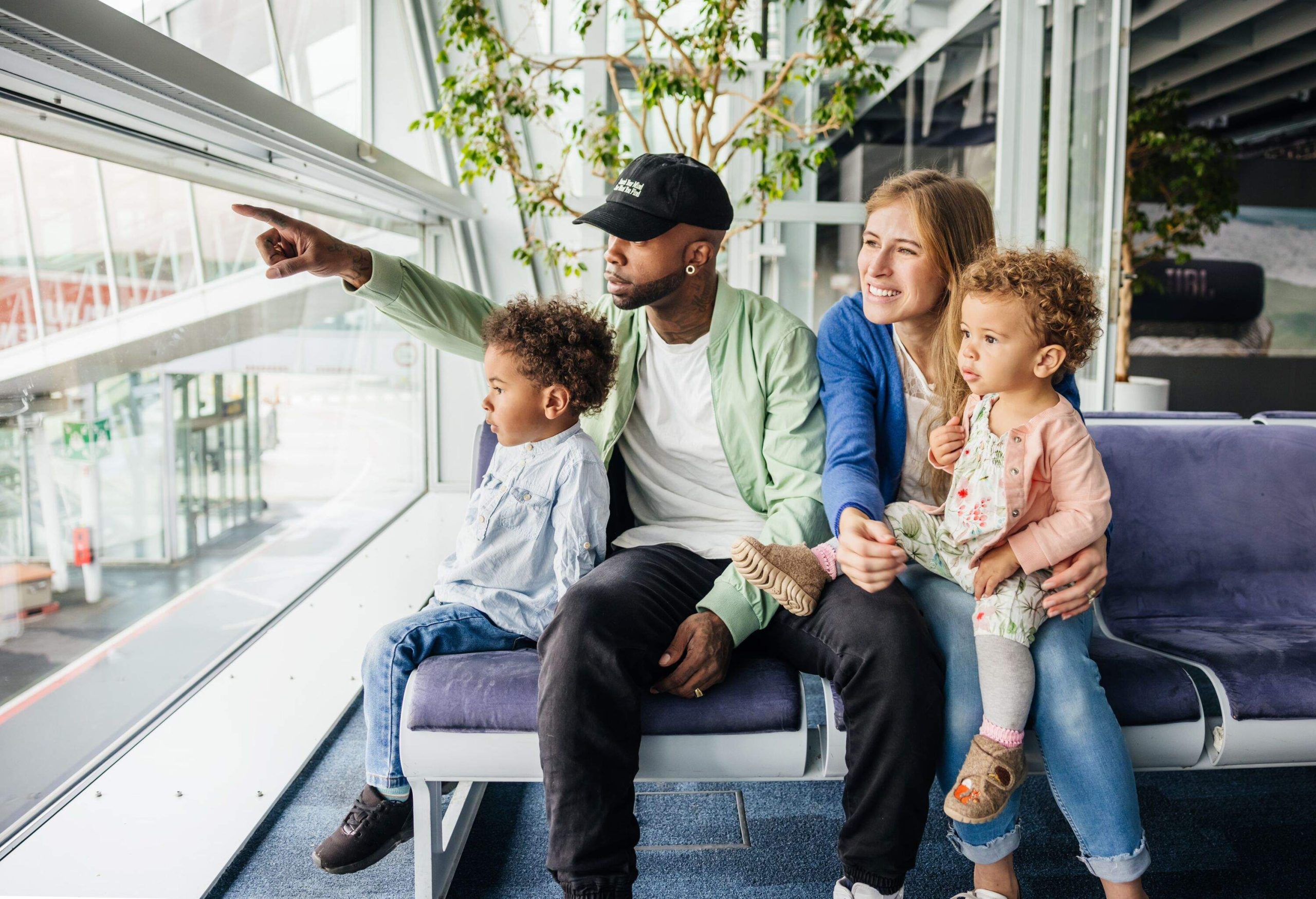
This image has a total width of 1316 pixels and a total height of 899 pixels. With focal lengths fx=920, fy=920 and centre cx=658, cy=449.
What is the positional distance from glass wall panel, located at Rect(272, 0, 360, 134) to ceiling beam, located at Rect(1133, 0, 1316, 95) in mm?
5559

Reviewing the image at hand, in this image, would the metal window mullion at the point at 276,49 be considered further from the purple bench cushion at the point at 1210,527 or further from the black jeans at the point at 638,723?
the purple bench cushion at the point at 1210,527

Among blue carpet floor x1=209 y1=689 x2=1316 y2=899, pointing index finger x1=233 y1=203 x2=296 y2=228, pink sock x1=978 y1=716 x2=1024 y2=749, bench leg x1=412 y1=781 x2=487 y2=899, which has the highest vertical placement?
pointing index finger x1=233 y1=203 x2=296 y2=228

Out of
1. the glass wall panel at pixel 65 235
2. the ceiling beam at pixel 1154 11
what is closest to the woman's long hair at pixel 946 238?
the glass wall panel at pixel 65 235

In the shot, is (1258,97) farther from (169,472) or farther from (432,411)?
(169,472)

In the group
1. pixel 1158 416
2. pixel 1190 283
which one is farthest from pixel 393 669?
pixel 1190 283

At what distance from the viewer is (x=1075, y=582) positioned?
1.45m

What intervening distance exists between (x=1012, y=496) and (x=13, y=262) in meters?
1.95

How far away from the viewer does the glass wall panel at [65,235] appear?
1851 millimetres

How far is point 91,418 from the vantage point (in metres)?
2.19

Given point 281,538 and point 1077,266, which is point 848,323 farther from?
point 281,538

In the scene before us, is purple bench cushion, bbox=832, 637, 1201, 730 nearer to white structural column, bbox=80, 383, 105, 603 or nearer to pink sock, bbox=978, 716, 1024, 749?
pink sock, bbox=978, 716, 1024, 749

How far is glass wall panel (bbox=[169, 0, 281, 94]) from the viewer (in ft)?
8.23

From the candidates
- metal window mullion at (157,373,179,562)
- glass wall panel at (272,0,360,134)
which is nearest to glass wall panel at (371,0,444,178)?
glass wall panel at (272,0,360,134)

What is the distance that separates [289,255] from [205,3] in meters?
1.49
